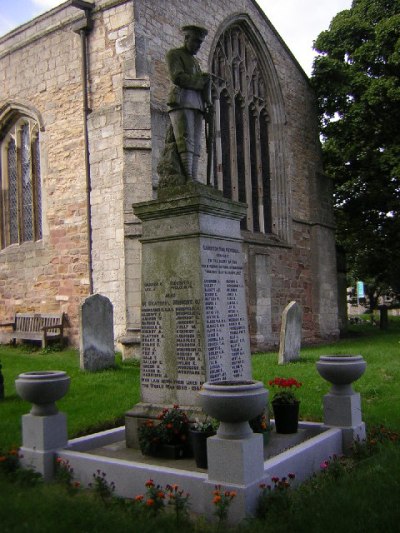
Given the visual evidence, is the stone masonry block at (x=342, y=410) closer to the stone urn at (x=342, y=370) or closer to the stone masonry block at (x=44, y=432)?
the stone urn at (x=342, y=370)

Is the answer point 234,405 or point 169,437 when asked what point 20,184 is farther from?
point 234,405

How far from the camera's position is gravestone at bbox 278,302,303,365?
13258 millimetres

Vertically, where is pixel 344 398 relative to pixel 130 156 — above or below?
below

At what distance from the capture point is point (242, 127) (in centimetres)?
1880

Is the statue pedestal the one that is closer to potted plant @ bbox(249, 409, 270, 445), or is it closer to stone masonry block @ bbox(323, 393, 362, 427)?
potted plant @ bbox(249, 409, 270, 445)

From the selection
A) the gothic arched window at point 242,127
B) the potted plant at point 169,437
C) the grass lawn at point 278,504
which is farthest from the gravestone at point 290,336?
the potted plant at point 169,437

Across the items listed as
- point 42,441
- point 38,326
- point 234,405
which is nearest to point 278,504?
point 234,405

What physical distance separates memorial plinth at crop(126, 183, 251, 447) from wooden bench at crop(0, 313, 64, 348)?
9.37m

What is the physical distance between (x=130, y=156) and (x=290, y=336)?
543cm

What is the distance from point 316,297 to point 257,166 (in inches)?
193

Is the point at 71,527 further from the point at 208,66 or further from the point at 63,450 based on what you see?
the point at 208,66

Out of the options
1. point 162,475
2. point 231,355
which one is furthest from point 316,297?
point 162,475

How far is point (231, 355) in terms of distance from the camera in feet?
20.9

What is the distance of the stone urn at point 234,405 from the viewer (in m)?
4.45
